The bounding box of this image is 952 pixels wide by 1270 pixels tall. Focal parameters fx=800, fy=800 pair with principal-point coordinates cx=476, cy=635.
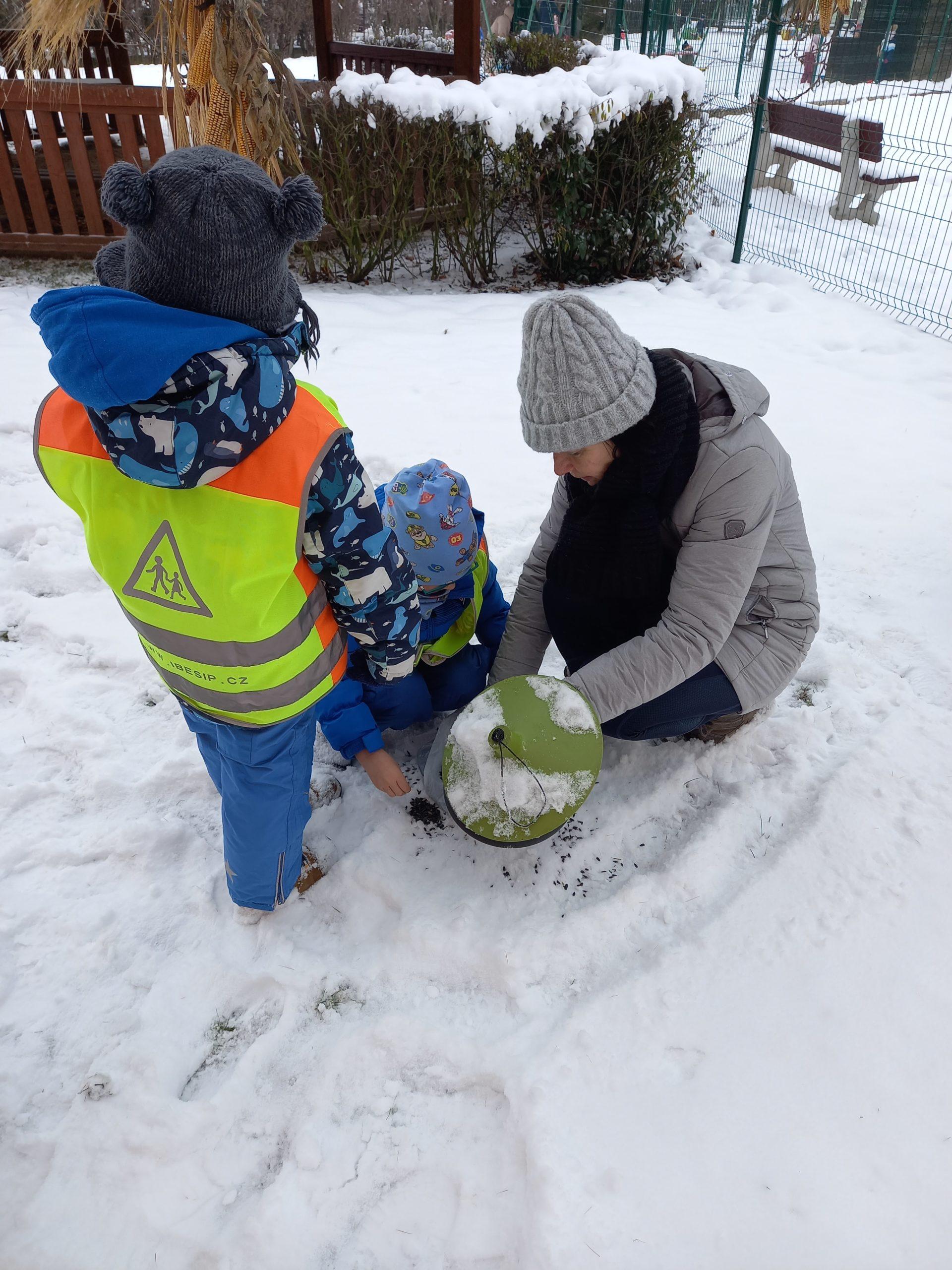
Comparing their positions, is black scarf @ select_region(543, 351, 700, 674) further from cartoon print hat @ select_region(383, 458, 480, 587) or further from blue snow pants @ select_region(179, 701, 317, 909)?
blue snow pants @ select_region(179, 701, 317, 909)

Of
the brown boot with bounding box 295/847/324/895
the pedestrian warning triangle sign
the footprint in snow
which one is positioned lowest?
the footprint in snow

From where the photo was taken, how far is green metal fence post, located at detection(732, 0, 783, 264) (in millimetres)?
4891

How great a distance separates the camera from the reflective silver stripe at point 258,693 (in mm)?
1374

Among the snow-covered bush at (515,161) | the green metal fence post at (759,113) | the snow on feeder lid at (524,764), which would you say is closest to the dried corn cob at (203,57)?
the snow-covered bush at (515,161)

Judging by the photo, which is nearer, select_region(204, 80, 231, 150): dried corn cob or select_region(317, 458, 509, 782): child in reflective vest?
select_region(317, 458, 509, 782): child in reflective vest

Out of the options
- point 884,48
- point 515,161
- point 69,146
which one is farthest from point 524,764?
point 884,48

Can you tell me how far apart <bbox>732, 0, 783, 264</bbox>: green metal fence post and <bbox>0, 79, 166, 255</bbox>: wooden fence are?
366 centimetres

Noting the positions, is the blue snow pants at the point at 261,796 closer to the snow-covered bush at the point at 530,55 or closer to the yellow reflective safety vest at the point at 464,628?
the yellow reflective safety vest at the point at 464,628

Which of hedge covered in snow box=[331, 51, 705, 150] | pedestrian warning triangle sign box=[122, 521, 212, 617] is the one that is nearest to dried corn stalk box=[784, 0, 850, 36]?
hedge covered in snow box=[331, 51, 705, 150]

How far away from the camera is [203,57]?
280 centimetres

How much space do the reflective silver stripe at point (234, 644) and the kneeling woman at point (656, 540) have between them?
55 cm

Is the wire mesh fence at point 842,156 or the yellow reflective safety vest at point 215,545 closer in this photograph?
the yellow reflective safety vest at point 215,545

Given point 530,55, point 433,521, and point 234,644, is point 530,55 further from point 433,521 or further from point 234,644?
point 234,644

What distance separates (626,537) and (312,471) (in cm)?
74
